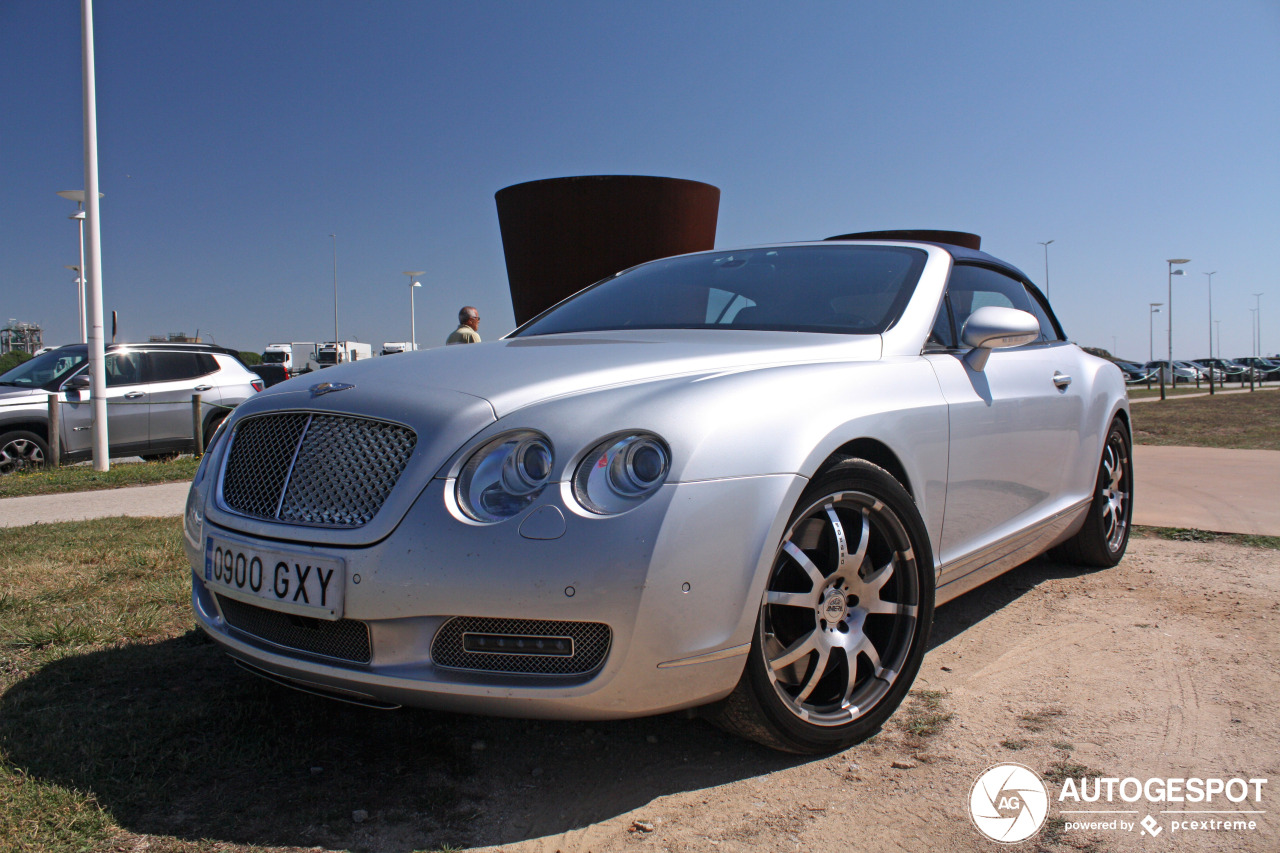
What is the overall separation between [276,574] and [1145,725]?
2.32 m

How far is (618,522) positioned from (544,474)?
0.72 ft

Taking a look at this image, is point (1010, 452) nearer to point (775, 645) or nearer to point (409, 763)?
point (775, 645)

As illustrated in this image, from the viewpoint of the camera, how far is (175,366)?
10836 mm

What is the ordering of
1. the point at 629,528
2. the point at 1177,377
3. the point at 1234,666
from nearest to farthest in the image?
the point at 629,528 < the point at 1234,666 < the point at 1177,377

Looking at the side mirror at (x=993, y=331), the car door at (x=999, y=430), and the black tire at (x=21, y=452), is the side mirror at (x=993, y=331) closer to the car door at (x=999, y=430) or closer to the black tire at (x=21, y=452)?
the car door at (x=999, y=430)

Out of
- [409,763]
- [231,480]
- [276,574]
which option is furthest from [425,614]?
[231,480]

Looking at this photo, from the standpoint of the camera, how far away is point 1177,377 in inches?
2144

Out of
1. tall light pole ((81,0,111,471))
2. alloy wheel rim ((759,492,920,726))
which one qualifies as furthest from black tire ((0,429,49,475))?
alloy wheel rim ((759,492,920,726))

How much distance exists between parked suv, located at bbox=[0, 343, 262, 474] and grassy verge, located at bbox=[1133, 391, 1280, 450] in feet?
37.2

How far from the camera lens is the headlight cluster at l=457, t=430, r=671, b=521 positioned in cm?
195

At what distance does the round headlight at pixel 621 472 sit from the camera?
1932 millimetres

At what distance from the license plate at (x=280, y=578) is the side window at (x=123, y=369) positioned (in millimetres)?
9389

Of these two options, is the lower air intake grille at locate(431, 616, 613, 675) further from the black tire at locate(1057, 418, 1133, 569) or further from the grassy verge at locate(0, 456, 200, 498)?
the grassy verge at locate(0, 456, 200, 498)

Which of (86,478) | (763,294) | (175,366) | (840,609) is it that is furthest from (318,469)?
(175,366)
